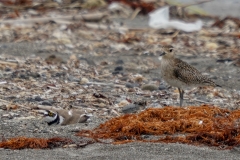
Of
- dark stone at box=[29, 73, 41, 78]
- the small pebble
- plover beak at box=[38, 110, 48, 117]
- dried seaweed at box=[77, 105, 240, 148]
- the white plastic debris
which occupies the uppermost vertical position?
dried seaweed at box=[77, 105, 240, 148]

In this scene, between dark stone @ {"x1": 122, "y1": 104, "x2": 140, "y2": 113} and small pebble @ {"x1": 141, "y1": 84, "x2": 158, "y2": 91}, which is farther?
small pebble @ {"x1": 141, "y1": 84, "x2": 158, "y2": 91}

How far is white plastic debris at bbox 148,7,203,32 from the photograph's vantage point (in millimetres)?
14266

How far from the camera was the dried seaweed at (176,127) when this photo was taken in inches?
263

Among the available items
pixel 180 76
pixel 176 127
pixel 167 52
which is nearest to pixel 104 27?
pixel 167 52

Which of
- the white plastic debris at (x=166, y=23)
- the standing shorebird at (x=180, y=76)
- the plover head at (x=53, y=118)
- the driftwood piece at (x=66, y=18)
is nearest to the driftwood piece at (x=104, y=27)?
the driftwood piece at (x=66, y=18)

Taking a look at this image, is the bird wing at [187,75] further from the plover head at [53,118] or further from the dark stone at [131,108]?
the plover head at [53,118]

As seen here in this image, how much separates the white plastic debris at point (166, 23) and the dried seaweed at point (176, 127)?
271 inches

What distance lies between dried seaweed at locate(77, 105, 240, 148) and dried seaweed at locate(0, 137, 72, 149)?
1.09 feet

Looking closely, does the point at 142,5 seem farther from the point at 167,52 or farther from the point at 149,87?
the point at 167,52

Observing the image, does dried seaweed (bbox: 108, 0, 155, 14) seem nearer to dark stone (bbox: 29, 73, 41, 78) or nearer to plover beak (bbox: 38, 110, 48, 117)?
dark stone (bbox: 29, 73, 41, 78)

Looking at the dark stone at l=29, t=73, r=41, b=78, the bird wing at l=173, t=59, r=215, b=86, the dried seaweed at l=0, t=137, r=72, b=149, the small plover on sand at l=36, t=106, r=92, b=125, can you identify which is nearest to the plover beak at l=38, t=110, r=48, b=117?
the small plover on sand at l=36, t=106, r=92, b=125

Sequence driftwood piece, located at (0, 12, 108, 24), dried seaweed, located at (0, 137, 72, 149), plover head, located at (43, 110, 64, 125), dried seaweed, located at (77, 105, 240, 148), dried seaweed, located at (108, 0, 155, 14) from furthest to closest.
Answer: dried seaweed, located at (108, 0, 155, 14), driftwood piece, located at (0, 12, 108, 24), plover head, located at (43, 110, 64, 125), dried seaweed, located at (77, 105, 240, 148), dried seaweed, located at (0, 137, 72, 149)

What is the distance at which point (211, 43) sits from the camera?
43.2 ft

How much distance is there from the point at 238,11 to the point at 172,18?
282 centimetres
